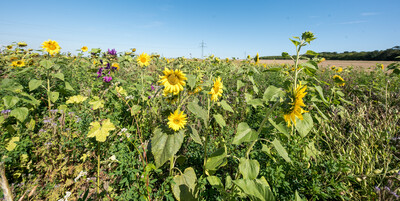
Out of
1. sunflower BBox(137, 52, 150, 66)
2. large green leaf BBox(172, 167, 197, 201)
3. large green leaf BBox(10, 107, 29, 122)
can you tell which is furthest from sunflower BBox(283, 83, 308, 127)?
large green leaf BBox(10, 107, 29, 122)

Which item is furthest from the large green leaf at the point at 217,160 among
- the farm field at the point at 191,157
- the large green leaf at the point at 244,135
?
the large green leaf at the point at 244,135

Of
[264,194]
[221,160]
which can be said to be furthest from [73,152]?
[264,194]

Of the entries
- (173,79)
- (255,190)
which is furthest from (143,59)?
(255,190)

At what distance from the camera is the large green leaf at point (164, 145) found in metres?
1.25

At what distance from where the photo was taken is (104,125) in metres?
1.49

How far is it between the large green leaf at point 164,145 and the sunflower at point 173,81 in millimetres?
331

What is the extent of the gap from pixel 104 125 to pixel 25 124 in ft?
4.16

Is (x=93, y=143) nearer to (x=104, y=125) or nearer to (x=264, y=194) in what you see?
(x=104, y=125)

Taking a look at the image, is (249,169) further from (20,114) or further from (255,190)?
(20,114)

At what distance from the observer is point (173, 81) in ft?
4.57

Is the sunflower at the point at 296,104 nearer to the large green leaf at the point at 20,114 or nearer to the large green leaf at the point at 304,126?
the large green leaf at the point at 304,126

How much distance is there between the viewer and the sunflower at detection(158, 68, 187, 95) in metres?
1.35

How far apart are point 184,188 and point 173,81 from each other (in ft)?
2.87

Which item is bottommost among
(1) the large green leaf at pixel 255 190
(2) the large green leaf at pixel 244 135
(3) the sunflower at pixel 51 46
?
(1) the large green leaf at pixel 255 190
